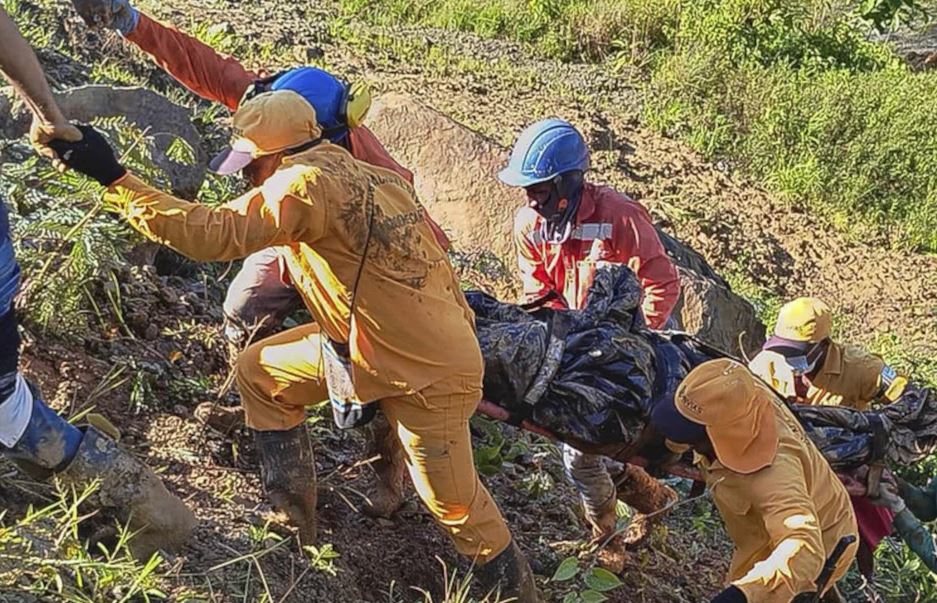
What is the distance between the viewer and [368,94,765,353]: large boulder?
6637 millimetres

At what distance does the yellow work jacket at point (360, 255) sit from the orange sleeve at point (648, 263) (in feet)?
3.98

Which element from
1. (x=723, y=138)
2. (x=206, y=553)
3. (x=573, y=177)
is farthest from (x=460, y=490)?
(x=723, y=138)

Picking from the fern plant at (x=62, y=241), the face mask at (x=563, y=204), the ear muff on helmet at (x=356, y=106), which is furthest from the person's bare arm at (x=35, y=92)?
the face mask at (x=563, y=204)

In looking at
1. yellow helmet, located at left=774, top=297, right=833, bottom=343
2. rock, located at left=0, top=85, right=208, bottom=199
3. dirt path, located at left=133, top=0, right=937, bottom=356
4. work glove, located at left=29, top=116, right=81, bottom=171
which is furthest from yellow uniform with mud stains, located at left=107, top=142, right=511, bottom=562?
dirt path, located at left=133, top=0, right=937, bottom=356

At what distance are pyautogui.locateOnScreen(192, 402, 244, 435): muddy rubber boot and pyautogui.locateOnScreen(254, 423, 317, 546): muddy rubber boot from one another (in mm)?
437

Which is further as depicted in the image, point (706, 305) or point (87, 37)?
point (706, 305)

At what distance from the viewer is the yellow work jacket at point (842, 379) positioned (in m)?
4.64

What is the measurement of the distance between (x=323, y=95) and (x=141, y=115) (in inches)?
51.1

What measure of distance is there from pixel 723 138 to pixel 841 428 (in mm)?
6181

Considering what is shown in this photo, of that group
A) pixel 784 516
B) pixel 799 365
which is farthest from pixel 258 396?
pixel 799 365

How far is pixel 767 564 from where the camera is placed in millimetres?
3018

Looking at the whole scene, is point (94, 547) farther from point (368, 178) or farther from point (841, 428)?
point (841, 428)

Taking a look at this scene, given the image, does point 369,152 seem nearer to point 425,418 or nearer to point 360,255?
point 360,255

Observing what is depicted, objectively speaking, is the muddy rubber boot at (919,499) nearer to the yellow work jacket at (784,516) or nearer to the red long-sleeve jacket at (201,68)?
the yellow work jacket at (784,516)
